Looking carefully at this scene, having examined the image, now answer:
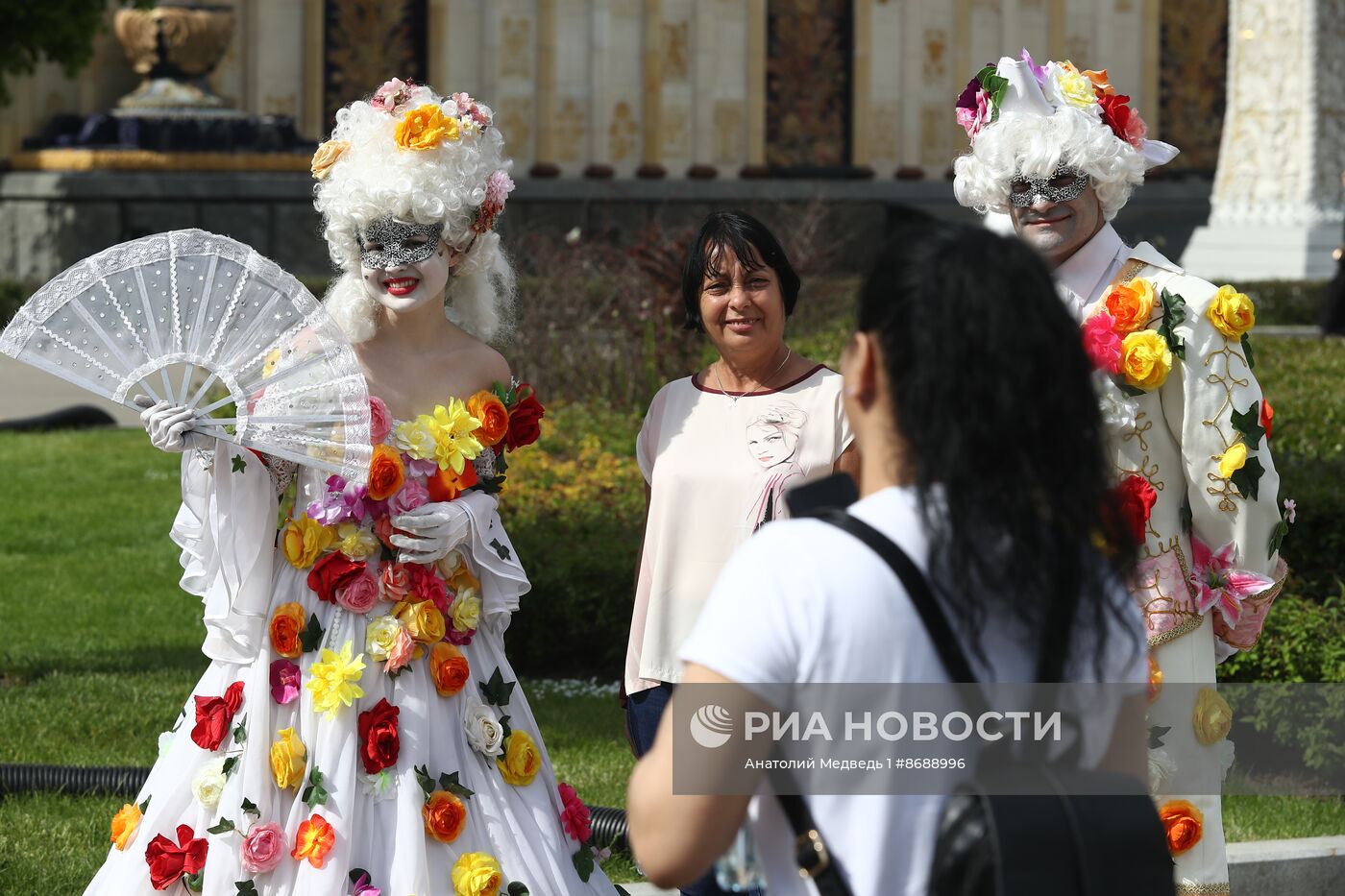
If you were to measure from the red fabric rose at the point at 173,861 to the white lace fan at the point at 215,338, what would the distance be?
0.88m

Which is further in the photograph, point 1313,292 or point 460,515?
point 1313,292

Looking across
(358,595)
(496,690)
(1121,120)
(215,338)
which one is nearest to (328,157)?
(215,338)

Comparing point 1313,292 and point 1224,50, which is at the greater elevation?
point 1224,50

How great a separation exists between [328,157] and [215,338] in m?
0.62

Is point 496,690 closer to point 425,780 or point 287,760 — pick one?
point 425,780

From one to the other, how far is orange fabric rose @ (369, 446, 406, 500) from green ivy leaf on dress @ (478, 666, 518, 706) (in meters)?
0.52

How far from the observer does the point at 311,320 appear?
12.9 ft

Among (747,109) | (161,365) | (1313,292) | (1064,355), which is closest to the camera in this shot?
(1064,355)

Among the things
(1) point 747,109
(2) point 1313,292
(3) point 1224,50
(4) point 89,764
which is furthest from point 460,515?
(3) point 1224,50

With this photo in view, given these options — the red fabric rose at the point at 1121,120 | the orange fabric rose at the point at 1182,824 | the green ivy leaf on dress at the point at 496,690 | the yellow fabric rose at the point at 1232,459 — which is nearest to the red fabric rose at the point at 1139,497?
the yellow fabric rose at the point at 1232,459

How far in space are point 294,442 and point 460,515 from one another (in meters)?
0.41

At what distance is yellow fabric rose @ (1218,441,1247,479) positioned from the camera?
3.54 metres

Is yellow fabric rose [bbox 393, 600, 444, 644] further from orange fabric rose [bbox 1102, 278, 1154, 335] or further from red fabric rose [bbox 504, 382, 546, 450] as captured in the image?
orange fabric rose [bbox 1102, 278, 1154, 335]

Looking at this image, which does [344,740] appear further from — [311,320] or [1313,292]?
[1313,292]
